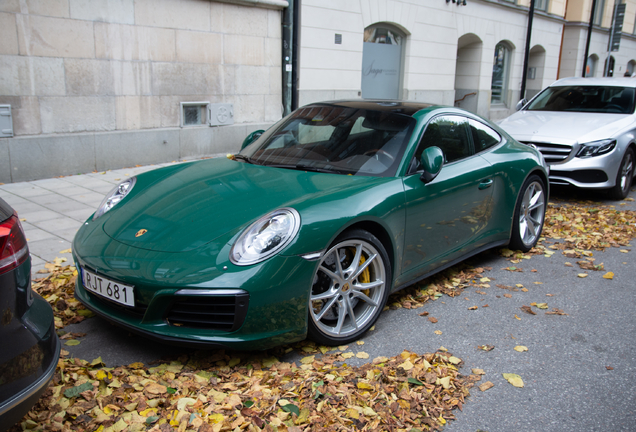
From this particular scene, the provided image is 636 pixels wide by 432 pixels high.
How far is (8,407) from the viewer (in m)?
1.92

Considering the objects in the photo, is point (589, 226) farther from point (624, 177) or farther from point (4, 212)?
point (4, 212)

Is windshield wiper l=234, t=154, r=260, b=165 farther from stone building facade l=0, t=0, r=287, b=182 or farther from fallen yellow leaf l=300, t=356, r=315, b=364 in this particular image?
stone building facade l=0, t=0, r=287, b=182

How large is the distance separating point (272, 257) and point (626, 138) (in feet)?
21.5

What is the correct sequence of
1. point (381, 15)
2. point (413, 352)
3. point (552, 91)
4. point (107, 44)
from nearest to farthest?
point (413, 352) → point (107, 44) → point (552, 91) → point (381, 15)

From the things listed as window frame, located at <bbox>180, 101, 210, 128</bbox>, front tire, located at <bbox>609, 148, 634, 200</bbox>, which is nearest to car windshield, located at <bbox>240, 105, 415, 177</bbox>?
front tire, located at <bbox>609, 148, 634, 200</bbox>

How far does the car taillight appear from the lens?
2.06m

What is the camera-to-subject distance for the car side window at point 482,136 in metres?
4.71

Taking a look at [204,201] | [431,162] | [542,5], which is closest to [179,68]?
[204,201]

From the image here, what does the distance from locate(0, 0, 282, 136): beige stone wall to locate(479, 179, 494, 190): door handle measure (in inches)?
247

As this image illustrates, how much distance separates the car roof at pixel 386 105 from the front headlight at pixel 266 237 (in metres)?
1.57

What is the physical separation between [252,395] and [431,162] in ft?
6.35

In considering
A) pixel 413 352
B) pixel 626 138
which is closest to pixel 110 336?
pixel 413 352

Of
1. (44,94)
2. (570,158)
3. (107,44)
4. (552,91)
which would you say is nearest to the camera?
(570,158)

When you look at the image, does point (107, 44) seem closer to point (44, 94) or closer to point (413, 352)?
point (44, 94)
